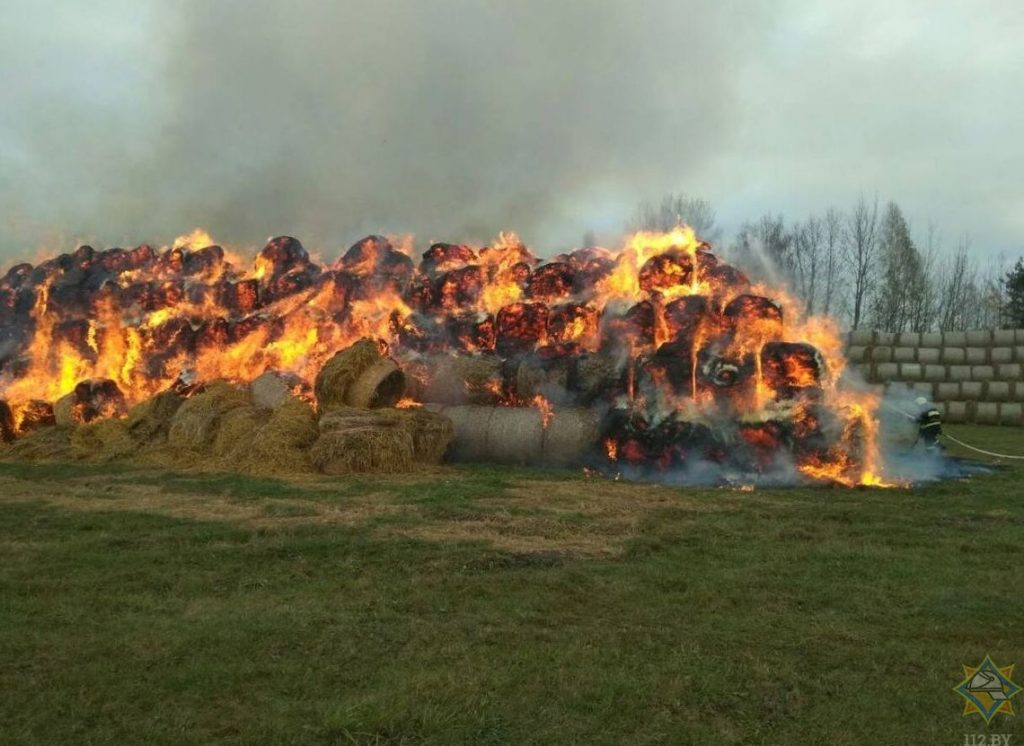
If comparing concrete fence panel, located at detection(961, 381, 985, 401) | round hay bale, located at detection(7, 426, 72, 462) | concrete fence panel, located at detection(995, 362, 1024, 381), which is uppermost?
concrete fence panel, located at detection(995, 362, 1024, 381)

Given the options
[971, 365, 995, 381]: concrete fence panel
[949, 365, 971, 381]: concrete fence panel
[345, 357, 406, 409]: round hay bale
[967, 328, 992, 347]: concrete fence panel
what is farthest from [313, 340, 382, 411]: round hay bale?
[967, 328, 992, 347]: concrete fence panel

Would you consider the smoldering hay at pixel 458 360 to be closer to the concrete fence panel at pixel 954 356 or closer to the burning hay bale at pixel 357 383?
the burning hay bale at pixel 357 383

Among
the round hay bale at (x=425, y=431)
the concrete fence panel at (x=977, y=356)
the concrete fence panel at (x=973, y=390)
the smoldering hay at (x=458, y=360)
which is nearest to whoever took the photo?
the smoldering hay at (x=458, y=360)

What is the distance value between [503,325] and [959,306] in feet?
159

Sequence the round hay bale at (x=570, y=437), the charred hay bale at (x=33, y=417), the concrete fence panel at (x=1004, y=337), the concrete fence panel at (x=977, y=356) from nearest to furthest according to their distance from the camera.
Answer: the round hay bale at (x=570, y=437), the charred hay bale at (x=33, y=417), the concrete fence panel at (x=1004, y=337), the concrete fence panel at (x=977, y=356)

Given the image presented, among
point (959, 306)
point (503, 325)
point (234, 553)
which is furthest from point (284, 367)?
point (959, 306)

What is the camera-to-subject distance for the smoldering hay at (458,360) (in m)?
14.0

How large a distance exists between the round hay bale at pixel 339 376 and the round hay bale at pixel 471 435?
6.85 ft

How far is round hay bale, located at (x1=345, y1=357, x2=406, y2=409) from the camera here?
15.8 m

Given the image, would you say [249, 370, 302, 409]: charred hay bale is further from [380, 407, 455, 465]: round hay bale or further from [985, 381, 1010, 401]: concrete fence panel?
[985, 381, 1010, 401]: concrete fence panel

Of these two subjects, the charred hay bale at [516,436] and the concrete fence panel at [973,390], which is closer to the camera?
the charred hay bale at [516,436]

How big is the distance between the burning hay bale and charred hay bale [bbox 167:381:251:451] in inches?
80.9

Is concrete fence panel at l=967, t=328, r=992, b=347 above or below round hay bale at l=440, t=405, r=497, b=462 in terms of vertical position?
above

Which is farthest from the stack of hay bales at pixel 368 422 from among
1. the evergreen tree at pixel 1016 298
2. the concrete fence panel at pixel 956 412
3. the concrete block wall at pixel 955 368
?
the evergreen tree at pixel 1016 298
